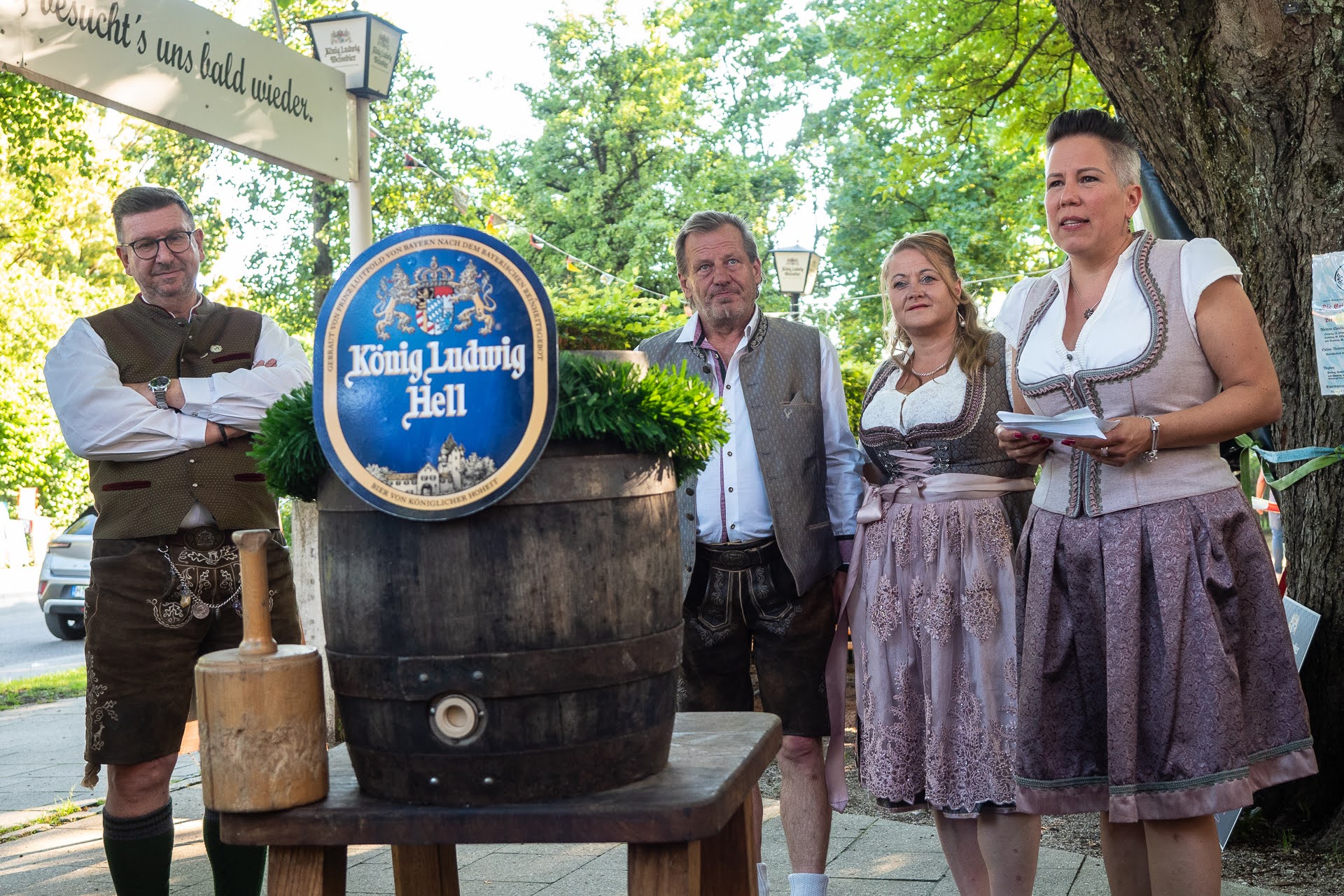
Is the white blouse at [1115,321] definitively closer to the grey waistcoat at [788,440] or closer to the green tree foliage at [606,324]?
the grey waistcoat at [788,440]

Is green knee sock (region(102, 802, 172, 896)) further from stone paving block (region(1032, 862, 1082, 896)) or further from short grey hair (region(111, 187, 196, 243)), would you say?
stone paving block (region(1032, 862, 1082, 896))

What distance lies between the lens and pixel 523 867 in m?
3.91

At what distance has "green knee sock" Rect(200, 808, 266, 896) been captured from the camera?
3.12 meters

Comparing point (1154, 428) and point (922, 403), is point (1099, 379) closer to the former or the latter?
point (1154, 428)

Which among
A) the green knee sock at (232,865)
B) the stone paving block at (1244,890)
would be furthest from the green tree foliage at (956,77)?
the green knee sock at (232,865)

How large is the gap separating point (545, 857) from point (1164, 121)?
297cm

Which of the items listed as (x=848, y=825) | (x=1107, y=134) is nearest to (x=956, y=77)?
(x=848, y=825)

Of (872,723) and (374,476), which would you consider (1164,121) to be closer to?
(872,723)

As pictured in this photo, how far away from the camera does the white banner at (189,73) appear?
359cm

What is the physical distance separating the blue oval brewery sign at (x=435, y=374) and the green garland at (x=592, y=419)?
0.07 metres

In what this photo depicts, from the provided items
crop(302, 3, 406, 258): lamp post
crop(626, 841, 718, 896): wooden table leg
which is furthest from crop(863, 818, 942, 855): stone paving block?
crop(302, 3, 406, 258): lamp post

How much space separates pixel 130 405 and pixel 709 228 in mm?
1581

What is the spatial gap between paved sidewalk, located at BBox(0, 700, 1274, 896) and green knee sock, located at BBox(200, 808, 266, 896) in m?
0.54

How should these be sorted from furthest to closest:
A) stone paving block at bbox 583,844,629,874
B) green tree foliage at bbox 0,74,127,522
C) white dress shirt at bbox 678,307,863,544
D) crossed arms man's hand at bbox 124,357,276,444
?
green tree foliage at bbox 0,74,127,522 < stone paving block at bbox 583,844,629,874 < white dress shirt at bbox 678,307,863,544 < crossed arms man's hand at bbox 124,357,276,444
